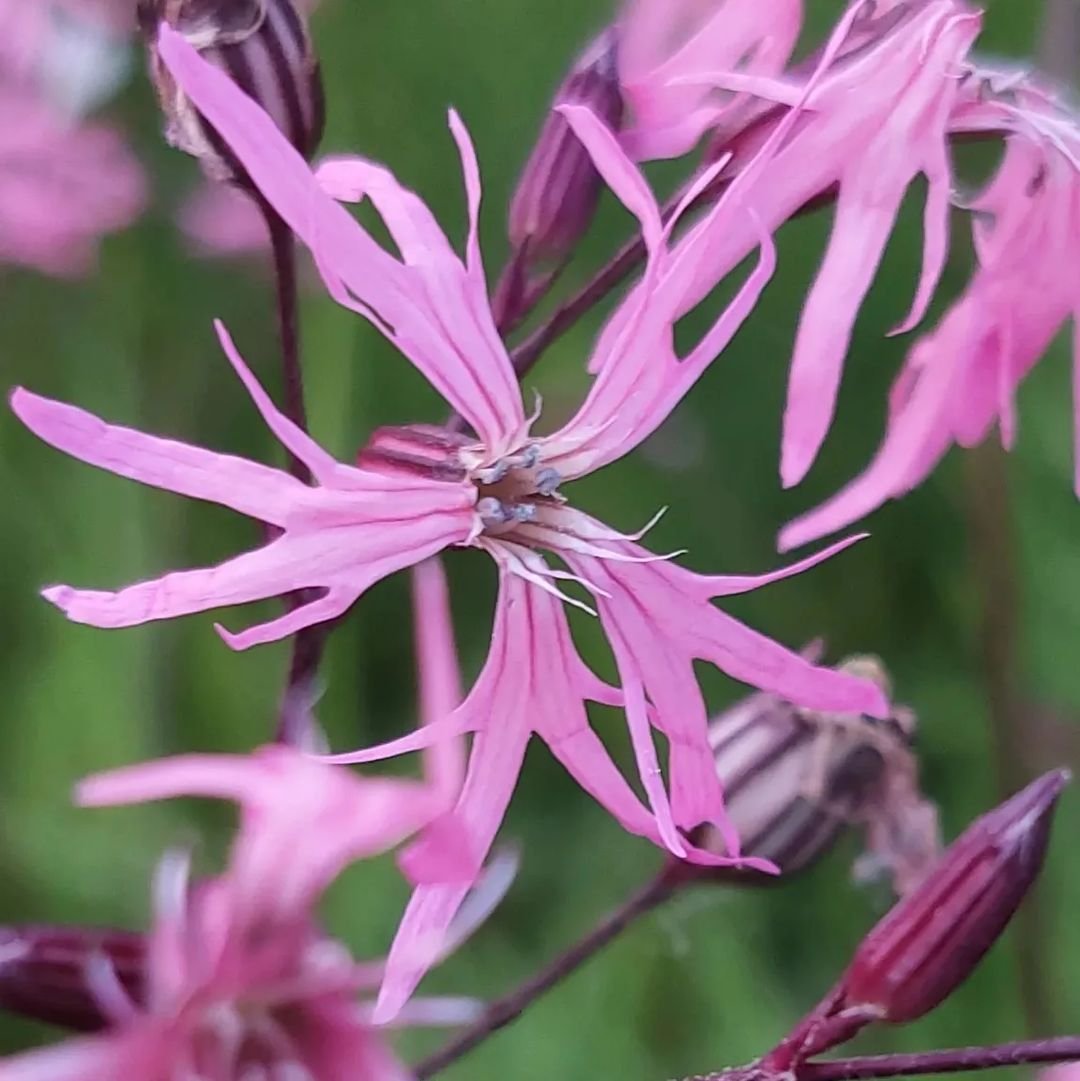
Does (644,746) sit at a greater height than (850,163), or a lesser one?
lesser

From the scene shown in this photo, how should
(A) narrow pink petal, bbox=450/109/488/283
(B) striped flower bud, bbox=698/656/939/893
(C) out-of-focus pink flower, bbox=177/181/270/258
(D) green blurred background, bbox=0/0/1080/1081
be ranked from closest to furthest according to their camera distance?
(A) narrow pink petal, bbox=450/109/488/283, (B) striped flower bud, bbox=698/656/939/893, (D) green blurred background, bbox=0/0/1080/1081, (C) out-of-focus pink flower, bbox=177/181/270/258

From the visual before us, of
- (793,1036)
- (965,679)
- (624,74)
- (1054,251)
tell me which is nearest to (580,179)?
(624,74)

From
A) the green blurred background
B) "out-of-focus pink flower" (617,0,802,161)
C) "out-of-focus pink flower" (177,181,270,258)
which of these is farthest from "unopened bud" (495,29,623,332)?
"out-of-focus pink flower" (177,181,270,258)

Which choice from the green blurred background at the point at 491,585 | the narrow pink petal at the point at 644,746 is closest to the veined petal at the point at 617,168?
the narrow pink petal at the point at 644,746

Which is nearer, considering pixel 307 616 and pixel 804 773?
pixel 307 616

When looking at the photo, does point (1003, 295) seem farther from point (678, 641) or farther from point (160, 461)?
point (160, 461)

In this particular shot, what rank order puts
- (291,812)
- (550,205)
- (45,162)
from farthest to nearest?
(45,162) < (550,205) < (291,812)

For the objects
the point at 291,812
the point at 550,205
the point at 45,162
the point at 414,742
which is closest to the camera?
the point at 291,812

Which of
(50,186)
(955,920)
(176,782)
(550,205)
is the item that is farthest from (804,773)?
(50,186)

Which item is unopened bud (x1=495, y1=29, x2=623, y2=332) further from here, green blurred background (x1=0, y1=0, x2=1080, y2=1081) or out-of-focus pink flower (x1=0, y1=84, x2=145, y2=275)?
out-of-focus pink flower (x1=0, y1=84, x2=145, y2=275)
